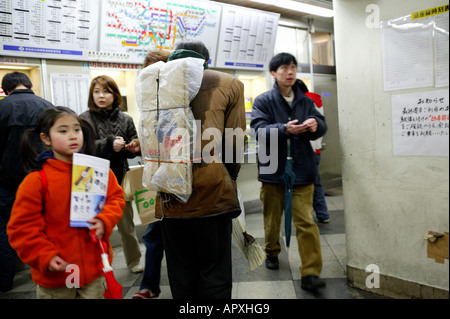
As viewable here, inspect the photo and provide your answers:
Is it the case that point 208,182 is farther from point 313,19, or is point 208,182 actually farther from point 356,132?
point 313,19

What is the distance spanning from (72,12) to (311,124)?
285 centimetres

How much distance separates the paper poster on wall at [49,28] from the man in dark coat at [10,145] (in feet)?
1.63

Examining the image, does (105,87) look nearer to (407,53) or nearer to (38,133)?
(38,133)

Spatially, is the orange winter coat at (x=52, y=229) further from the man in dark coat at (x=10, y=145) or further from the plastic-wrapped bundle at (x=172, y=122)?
the man in dark coat at (x=10, y=145)

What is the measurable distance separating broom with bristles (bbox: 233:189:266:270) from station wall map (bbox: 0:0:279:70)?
9.09ft

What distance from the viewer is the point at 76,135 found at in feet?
5.64

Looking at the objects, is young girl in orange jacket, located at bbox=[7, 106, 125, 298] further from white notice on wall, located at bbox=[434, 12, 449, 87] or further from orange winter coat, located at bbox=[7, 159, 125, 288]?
white notice on wall, located at bbox=[434, 12, 449, 87]

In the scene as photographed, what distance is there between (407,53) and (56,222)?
2039 millimetres

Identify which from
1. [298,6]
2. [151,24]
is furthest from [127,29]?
[298,6]

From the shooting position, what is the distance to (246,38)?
505cm

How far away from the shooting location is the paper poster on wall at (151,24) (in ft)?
13.0

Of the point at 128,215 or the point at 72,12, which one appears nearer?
the point at 128,215

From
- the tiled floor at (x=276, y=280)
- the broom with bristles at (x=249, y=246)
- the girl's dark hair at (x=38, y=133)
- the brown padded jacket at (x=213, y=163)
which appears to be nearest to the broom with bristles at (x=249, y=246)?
the broom with bristles at (x=249, y=246)
